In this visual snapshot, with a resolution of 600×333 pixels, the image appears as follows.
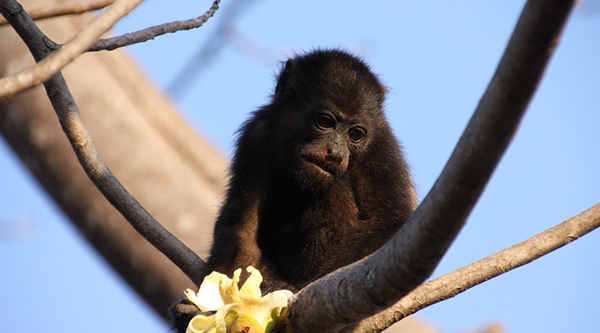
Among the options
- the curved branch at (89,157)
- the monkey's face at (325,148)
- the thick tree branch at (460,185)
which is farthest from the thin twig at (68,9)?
the thick tree branch at (460,185)

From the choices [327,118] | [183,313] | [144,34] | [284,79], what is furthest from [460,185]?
[284,79]

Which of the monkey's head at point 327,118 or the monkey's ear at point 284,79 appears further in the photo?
the monkey's ear at point 284,79

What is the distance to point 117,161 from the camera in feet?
23.1

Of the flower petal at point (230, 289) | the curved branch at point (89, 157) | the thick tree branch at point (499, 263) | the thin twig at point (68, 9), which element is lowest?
the flower petal at point (230, 289)

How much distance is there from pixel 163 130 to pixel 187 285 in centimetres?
213

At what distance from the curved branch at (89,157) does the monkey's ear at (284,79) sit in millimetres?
1598

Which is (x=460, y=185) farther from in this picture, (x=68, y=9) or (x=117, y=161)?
(x=117, y=161)

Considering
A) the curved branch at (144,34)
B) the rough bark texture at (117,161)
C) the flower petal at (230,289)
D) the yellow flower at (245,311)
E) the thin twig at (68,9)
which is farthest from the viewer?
the rough bark texture at (117,161)

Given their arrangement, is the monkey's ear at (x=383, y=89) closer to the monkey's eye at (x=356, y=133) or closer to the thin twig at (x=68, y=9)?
the monkey's eye at (x=356, y=133)

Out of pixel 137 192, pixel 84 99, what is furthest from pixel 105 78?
pixel 137 192

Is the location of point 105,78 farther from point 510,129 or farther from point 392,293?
point 510,129

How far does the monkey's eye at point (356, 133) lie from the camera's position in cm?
473

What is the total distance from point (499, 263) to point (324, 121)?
1922 mm

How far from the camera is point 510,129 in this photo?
5.87 feet
